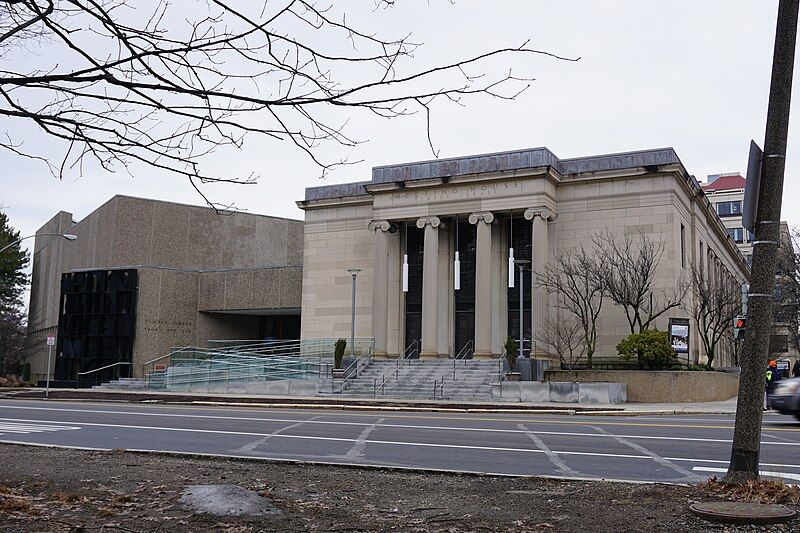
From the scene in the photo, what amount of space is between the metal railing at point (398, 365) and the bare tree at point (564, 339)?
22.8 feet

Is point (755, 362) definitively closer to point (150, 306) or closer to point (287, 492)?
point (287, 492)

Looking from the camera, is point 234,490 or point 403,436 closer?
point 234,490

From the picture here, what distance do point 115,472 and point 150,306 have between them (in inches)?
1667

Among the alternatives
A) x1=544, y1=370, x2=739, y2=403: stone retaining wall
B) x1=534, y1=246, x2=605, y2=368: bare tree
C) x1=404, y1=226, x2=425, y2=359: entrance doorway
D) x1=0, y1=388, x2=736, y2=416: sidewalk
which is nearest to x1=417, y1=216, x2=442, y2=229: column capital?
x1=404, y1=226, x2=425, y2=359: entrance doorway

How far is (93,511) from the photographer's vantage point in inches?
279

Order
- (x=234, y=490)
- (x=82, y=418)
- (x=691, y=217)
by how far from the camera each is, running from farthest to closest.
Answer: (x=691, y=217) → (x=82, y=418) → (x=234, y=490)

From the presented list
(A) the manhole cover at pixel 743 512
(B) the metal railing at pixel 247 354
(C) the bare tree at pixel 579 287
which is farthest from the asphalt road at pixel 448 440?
(B) the metal railing at pixel 247 354

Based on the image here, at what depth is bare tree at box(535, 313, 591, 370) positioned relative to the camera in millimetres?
36688

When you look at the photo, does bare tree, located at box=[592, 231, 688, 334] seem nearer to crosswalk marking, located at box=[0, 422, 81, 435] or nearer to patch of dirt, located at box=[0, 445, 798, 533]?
crosswalk marking, located at box=[0, 422, 81, 435]

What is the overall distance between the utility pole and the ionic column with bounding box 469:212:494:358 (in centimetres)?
3069

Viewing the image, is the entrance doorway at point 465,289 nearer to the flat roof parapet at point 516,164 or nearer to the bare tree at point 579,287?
the flat roof parapet at point 516,164

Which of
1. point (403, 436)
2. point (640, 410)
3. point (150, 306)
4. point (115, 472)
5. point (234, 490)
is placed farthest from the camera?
point (150, 306)

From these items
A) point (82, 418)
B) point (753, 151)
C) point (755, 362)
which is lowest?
point (82, 418)

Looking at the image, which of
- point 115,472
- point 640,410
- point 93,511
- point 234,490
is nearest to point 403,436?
point 115,472
